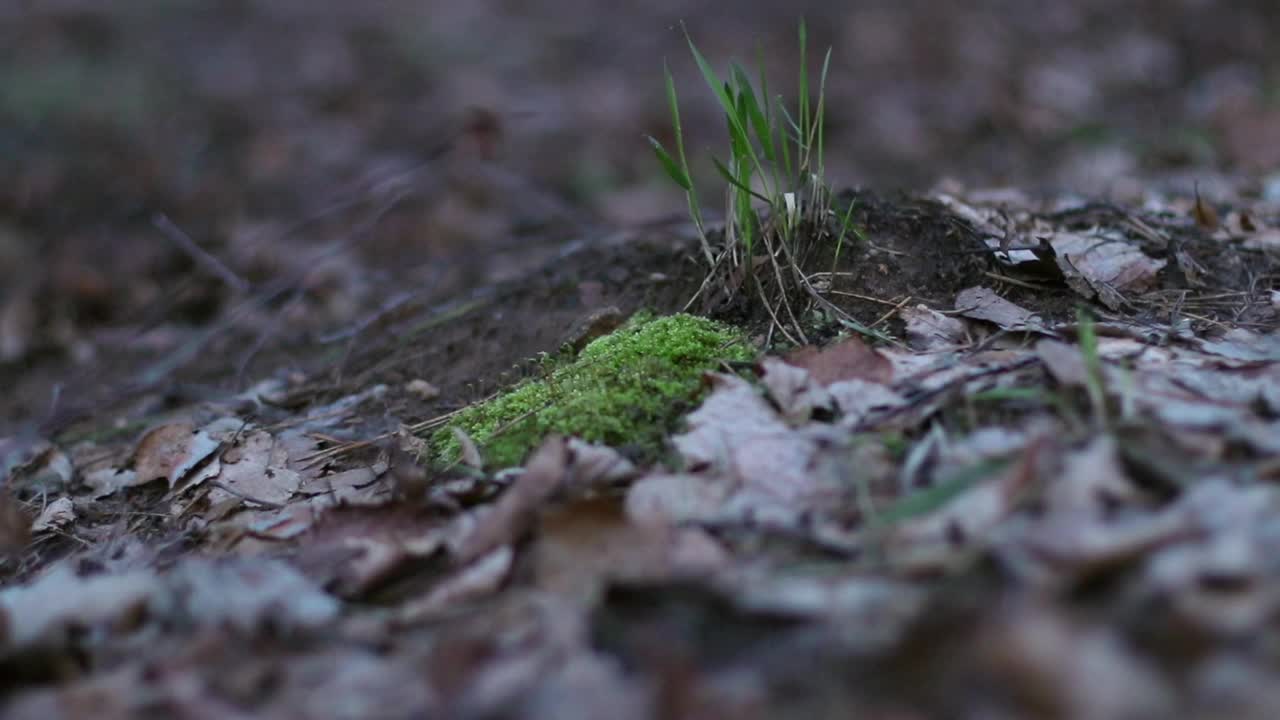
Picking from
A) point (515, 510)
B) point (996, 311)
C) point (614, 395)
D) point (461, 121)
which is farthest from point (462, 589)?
point (461, 121)

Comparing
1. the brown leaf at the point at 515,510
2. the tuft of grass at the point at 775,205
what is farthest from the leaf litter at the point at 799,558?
the tuft of grass at the point at 775,205

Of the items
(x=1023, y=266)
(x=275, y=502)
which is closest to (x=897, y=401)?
(x=1023, y=266)

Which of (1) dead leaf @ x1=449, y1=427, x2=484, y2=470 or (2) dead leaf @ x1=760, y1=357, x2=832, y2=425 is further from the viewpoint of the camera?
(1) dead leaf @ x1=449, y1=427, x2=484, y2=470

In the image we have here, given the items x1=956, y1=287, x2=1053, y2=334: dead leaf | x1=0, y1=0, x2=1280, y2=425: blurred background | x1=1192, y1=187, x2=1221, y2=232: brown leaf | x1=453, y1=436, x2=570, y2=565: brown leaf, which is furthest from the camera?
x1=0, y1=0, x2=1280, y2=425: blurred background

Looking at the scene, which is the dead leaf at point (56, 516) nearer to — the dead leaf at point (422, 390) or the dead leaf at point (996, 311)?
the dead leaf at point (422, 390)

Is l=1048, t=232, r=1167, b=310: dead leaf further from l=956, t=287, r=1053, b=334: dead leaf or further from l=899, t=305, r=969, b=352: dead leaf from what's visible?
l=899, t=305, r=969, b=352: dead leaf

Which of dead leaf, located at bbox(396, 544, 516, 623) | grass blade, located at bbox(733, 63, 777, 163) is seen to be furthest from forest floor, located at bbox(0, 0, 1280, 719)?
grass blade, located at bbox(733, 63, 777, 163)
